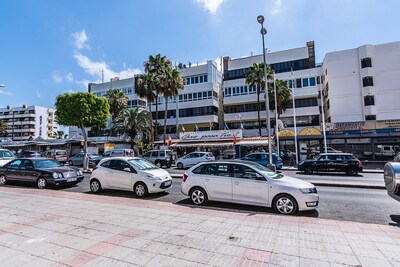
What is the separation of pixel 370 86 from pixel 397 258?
35805 mm

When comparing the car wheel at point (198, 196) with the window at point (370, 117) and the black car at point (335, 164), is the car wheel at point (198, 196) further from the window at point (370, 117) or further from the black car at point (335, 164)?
the window at point (370, 117)

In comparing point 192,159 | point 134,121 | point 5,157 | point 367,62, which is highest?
point 367,62

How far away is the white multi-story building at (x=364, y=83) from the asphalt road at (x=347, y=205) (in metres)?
27.1

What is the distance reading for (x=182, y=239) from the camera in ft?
16.0

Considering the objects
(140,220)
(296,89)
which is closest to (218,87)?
(296,89)

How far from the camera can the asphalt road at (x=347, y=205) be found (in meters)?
7.07

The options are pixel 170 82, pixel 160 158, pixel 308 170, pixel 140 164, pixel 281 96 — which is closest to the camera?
pixel 140 164

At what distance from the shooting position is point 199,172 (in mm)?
8516

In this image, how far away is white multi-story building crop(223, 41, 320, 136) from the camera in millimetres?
37281

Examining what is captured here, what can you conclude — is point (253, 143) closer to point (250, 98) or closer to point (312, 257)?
point (250, 98)

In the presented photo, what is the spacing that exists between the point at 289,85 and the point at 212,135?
16.5 meters

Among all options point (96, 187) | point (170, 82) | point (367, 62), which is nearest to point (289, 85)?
point (367, 62)

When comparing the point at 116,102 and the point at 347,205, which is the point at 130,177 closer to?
the point at 347,205

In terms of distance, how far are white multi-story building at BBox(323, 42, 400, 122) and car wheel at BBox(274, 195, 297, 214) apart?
3273cm
